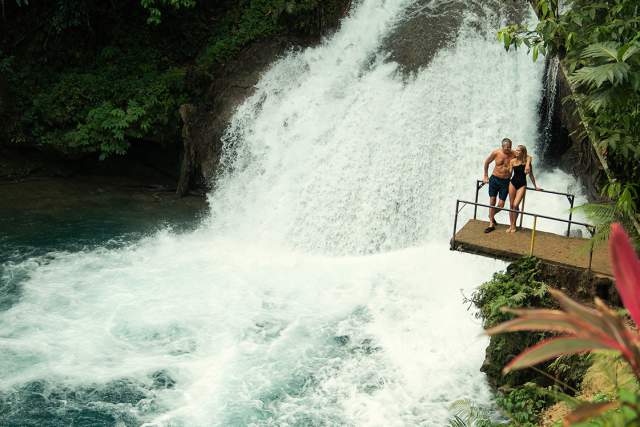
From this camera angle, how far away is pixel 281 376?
8797 mm

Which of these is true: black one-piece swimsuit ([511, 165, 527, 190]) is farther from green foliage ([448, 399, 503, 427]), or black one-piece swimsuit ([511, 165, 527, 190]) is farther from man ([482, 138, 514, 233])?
green foliage ([448, 399, 503, 427])

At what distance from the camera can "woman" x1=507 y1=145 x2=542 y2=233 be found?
8.57 m

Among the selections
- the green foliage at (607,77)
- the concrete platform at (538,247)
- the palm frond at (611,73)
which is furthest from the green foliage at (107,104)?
the palm frond at (611,73)

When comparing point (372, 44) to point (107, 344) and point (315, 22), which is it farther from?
point (107, 344)

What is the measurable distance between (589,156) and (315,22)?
7027 mm

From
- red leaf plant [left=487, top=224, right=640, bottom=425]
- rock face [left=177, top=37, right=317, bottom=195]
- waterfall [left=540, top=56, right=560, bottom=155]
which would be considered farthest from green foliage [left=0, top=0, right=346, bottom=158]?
red leaf plant [left=487, top=224, right=640, bottom=425]

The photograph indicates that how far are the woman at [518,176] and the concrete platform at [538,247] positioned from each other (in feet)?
1.05

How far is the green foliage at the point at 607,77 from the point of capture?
5.87 m

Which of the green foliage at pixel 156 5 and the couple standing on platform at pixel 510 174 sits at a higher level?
the green foliage at pixel 156 5

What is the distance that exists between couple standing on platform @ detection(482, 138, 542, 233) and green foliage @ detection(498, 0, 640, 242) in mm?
1157

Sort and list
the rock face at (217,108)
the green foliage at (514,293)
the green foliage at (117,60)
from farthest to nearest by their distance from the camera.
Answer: the green foliage at (117,60) → the rock face at (217,108) → the green foliage at (514,293)

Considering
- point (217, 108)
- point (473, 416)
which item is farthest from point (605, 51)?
point (217, 108)

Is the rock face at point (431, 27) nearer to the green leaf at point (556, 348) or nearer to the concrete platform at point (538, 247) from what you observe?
the concrete platform at point (538, 247)

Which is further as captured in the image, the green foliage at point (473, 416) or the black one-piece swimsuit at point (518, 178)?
the black one-piece swimsuit at point (518, 178)
